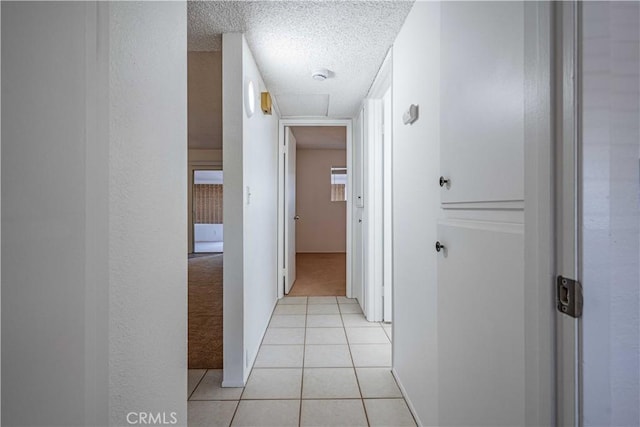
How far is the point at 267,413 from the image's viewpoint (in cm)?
158

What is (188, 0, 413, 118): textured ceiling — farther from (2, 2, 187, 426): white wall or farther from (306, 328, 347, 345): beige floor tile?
(306, 328, 347, 345): beige floor tile

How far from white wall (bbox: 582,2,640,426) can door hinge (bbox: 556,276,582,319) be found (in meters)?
0.01

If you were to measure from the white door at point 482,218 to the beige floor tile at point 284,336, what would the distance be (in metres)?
1.46

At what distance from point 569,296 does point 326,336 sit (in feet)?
7.31

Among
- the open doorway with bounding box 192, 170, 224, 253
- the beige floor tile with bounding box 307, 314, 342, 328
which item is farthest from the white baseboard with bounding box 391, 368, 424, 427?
the open doorway with bounding box 192, 170, 224, 253

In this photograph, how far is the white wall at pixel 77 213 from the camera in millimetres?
515

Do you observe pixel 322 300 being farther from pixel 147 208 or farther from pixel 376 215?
pixel 147 208

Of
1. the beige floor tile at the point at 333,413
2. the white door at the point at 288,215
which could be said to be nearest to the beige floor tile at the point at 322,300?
the white door at the point at 288,215

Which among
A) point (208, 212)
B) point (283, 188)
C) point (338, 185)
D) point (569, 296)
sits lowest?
point (569, 296)

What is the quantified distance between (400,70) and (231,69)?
3.34 feet

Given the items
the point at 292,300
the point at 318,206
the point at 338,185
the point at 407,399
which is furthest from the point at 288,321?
the point at 338,185

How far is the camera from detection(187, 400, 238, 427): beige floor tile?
1516 millimetres

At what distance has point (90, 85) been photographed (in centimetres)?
60

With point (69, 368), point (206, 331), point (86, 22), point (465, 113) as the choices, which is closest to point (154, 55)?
point (86, 22)
